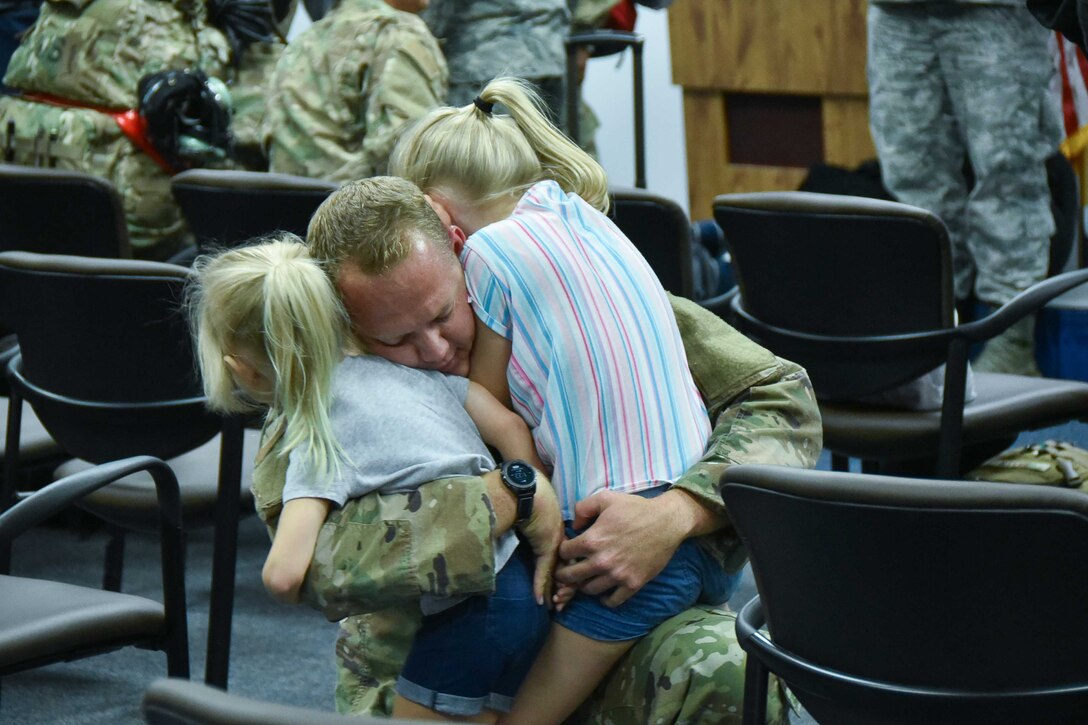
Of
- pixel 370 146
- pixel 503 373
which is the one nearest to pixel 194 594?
pixel 370 146

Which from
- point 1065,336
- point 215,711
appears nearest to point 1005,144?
point 1065,336

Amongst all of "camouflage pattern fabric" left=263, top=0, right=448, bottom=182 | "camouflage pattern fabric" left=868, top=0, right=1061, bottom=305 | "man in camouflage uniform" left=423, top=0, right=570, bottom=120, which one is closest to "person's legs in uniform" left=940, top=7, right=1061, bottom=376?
"camouflage pattern fabric" left=868, top=0, right=1061, bottom=305

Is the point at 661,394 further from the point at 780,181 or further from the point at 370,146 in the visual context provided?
the point at 780,181

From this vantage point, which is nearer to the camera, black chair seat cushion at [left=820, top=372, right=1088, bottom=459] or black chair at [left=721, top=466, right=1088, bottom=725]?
black chair at [left=721, top=466, right=1088, bottom=725]

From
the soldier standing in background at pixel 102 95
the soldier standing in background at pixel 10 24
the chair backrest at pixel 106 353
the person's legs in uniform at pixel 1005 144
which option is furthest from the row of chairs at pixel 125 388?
the soldier standing in background at pixel 10 24

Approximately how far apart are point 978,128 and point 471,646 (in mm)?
2672

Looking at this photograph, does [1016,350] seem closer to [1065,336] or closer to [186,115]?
[1065,336]

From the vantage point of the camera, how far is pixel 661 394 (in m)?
1.40

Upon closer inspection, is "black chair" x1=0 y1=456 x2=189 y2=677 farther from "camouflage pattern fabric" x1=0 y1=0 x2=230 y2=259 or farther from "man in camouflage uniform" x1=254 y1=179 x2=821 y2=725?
"camouflage pattern fabric" x1=0 y1=0 x2=230 y2=259

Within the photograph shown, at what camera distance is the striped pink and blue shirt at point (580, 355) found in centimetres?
137

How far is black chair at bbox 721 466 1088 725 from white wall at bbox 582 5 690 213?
420 centimetres

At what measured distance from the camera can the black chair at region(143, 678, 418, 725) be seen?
2.31ft

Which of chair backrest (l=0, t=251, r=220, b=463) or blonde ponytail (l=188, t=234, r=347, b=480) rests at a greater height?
blonde ponytail (l=188, t=234, r=347, b=480)

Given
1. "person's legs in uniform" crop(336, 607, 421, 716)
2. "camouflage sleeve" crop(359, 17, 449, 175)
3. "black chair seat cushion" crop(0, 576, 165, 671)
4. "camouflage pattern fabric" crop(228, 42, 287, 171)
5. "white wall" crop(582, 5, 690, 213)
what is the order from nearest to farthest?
1. "person's legs in uniform" crop(336, 607, 421, 716)
2. "black chair seat cushion" crop(0, 576, 165, 671)
3. "camouflage sleeve" crop(359, 17, 449, 175)
4. "camouflage pattern fabric" crop(228, 42, 287, 171)
5. "white wall" crop(582, 5, 690, 213)
